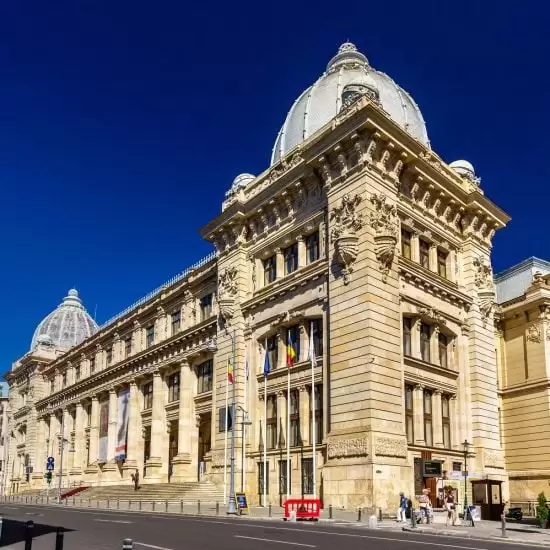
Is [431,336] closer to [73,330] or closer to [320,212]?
[320,212]

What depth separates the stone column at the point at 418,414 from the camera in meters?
39.8

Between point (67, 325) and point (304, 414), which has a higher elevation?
point (67, 325)

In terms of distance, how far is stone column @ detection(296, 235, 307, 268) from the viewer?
4441cm

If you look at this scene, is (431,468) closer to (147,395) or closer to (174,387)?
(174,387)

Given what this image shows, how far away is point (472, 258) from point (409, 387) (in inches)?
487

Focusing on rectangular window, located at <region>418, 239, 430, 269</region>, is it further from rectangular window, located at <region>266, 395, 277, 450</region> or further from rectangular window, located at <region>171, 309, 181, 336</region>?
rectangular window, located at <region>171, 309, 181, 336</region>

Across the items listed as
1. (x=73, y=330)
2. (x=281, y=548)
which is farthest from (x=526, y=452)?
(x=73, y=330)

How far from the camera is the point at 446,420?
43.2 metres

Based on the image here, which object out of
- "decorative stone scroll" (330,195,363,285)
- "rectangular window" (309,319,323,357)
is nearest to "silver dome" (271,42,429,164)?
"decorative stone scroll" (330,195,363,285)

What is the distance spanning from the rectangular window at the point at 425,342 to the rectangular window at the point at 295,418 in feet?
27.2

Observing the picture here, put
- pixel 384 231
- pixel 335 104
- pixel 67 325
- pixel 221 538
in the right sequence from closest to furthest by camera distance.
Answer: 1. pixel 221 538
2. pixel 384 231
3. pixel 335 104
4. pixel 67 325

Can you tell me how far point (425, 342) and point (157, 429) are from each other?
28234 mm

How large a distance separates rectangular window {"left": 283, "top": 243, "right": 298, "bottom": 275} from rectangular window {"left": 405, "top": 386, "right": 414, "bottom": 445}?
11.1 meters

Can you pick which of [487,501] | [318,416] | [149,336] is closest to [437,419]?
[487,501]
